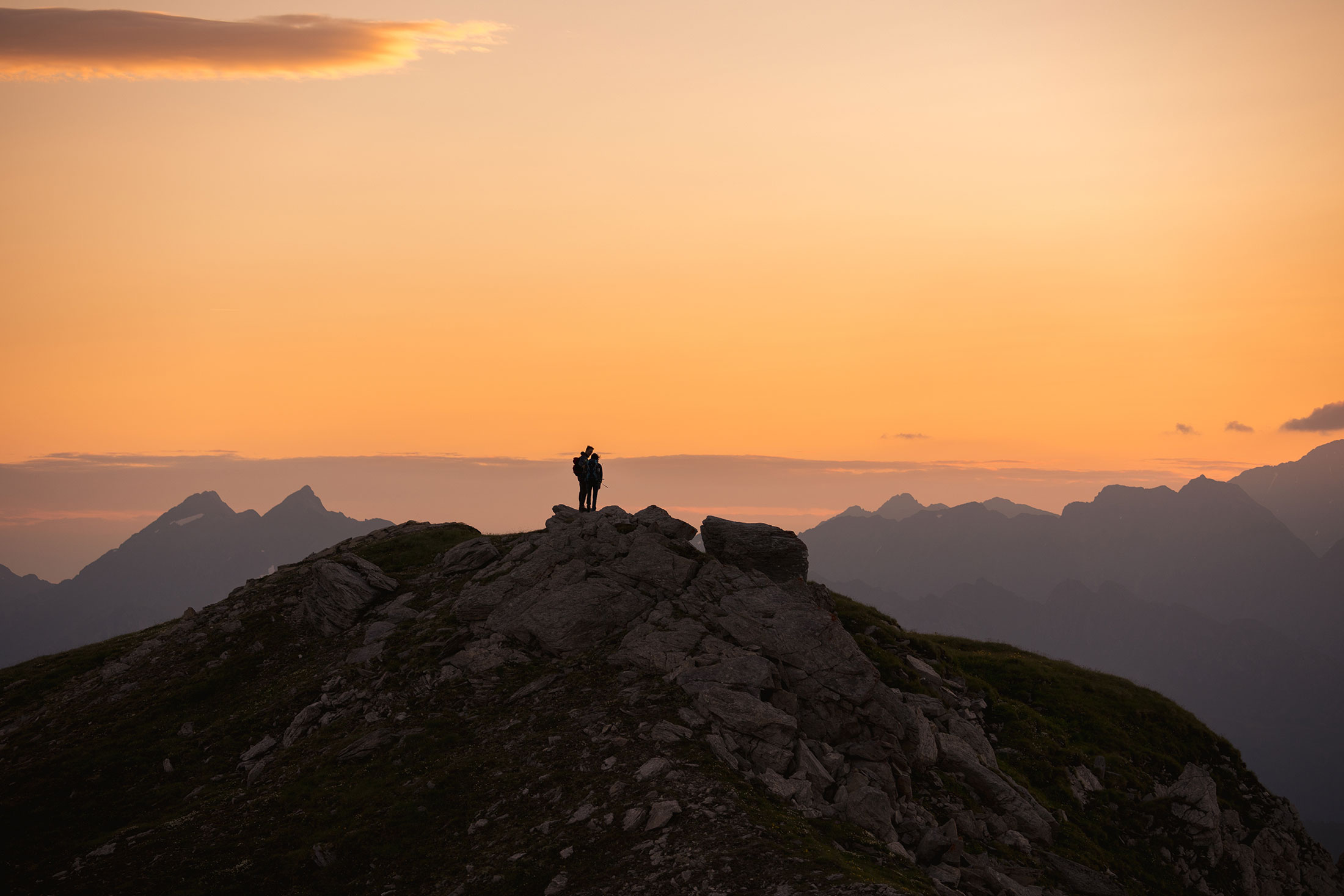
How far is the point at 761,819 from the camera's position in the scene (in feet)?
90.3

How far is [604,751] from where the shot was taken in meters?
32.2

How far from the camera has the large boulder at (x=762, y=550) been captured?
151 ft

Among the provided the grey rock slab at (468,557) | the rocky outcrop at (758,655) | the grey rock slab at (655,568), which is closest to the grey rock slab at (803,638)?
the rocky outcrop at (758,655)

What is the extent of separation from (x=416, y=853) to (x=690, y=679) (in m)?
12.5

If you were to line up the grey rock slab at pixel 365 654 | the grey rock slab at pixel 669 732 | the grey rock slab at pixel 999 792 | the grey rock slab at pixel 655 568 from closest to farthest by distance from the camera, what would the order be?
the grey rock slab at pixel 669 732, the grey rock slab at pixel 999 792, the grey rock slab at pixel 655 568, the grey rock slab at pixel 365 654

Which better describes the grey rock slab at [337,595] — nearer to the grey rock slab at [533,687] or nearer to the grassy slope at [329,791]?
the grassy slope at [329,791]

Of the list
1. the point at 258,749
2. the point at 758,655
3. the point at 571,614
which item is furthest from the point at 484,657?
the point at 758,655

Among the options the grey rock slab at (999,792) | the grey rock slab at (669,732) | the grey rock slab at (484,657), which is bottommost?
the grey rock slab at (999,792)

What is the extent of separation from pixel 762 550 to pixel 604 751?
55.3 feet

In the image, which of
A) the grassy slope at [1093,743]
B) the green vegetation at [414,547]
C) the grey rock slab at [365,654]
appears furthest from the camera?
the green vegetation at [414,547]

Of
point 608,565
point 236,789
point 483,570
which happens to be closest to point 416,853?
point 236,789

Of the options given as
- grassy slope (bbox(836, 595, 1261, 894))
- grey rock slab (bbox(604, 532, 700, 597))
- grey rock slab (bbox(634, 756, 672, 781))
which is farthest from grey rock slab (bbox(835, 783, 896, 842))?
grey rock slab (bbox(604, 532, 700, 597))

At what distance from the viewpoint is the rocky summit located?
2891 cm

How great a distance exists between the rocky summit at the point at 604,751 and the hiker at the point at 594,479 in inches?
126
